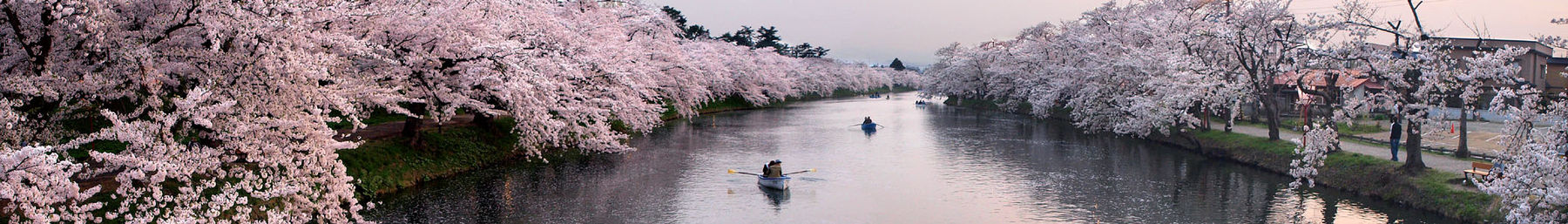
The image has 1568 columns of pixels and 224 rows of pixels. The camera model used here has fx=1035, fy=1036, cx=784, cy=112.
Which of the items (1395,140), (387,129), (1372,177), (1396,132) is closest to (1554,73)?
(1395,140)

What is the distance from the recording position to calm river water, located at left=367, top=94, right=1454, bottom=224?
23.0 meters

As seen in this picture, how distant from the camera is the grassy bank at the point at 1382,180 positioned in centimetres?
2106

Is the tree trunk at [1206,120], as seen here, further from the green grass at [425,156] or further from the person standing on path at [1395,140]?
the green grass at [425,156]

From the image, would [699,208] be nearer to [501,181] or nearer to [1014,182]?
[501,181]

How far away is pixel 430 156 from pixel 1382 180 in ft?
80.0

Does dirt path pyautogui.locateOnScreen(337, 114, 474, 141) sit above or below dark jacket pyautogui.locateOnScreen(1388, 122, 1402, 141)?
below

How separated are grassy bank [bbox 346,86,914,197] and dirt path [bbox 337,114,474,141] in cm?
63

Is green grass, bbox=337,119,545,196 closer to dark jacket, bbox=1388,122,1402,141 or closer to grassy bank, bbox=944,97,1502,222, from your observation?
grassy bank, bbox=944,97,1502,222

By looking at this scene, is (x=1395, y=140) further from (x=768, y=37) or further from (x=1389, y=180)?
(x=768, y=37)

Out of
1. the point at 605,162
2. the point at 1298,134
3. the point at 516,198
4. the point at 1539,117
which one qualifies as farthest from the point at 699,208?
the point at 1298,134

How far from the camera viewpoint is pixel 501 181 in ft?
91.0

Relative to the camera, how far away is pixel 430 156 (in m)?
28.5

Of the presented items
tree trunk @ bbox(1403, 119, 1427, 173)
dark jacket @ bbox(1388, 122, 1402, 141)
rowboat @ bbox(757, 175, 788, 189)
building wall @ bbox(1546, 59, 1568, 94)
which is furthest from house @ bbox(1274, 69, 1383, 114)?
rowboat @ bbox(757, 175, 788, 189)

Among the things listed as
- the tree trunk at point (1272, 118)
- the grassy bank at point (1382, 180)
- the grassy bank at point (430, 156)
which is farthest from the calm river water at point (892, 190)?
the tree trunk at point (1272, 118)
